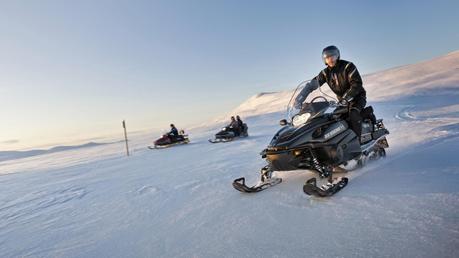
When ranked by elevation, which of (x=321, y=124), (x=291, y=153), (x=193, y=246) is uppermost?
(x=321, y=124)

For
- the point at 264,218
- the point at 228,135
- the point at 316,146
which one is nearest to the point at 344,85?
the point at 316,146

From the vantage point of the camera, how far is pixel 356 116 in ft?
15.7

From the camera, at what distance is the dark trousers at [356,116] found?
476cm

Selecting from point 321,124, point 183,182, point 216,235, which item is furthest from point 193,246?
point 183,182

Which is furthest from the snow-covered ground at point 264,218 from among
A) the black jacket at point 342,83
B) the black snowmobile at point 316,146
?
the black jacket at point 342,83

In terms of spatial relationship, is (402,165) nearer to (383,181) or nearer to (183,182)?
(383,181)

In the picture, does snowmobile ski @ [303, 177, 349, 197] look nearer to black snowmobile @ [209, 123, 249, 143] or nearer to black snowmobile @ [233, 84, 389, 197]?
black snowmobile @ [233, 84, 389, 197]

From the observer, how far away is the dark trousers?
476cm

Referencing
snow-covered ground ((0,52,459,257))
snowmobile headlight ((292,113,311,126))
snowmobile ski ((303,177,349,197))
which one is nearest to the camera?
snow-covered ground ((0,52,459,257))

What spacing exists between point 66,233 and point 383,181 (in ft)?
13.0

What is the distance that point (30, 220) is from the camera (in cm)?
482

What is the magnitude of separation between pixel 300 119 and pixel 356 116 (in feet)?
3.02

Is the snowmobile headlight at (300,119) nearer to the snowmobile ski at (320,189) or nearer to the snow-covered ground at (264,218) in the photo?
the snow-covered ground at (264,218)

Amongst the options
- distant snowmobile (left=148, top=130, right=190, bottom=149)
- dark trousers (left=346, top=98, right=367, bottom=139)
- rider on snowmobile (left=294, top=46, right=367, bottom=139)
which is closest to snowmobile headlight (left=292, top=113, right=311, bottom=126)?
rider on snowmobile (left=294, top=46, right=367, bottom=139)
